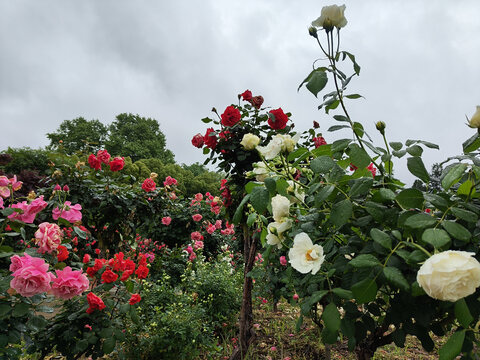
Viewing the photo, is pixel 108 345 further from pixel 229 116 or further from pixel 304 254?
pixel 229 116

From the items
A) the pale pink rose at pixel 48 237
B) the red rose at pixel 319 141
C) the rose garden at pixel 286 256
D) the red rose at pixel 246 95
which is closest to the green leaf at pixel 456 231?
the rose garden at pixel 286 256

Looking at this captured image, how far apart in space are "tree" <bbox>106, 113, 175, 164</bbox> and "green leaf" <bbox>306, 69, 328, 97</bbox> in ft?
62.9

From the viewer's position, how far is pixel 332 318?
2.53 feet

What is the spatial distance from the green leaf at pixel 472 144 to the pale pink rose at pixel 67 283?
1616 mm

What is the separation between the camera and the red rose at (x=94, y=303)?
→ 148cm

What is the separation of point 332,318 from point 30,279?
125cm

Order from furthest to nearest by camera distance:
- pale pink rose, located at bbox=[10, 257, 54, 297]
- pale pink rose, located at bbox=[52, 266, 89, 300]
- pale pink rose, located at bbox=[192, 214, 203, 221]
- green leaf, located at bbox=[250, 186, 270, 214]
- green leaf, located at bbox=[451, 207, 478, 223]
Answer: pale pink rose, located at bbox=[192, 214, 203, 221] → pale pink rose, located at bbox=[52, 266, 89, 300] → pale pink rose, located at bbox=[10, 257, 54, 297] → green leaf, located at bbox=[250, 186, 270, 214] → green leaf, located at bbox=[451, 207, 478, 223]

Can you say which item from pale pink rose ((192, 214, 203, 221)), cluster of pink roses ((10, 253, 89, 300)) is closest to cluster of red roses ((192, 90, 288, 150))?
cluster of pink roses ((10, 253, 89, 300))

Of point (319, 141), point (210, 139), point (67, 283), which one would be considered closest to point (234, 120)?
point (210, 139)

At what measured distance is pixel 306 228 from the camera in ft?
3.03

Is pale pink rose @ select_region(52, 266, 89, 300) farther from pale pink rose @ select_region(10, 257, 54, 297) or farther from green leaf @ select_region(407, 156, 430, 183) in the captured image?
green leaf @ select_region(407, 156, 430, 183)

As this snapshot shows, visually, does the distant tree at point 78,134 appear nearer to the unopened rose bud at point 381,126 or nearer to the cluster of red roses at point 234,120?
the cluster of red roses at point 234,120

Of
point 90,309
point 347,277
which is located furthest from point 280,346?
point 347,277

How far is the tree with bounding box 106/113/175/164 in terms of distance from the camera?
19.1 metres
